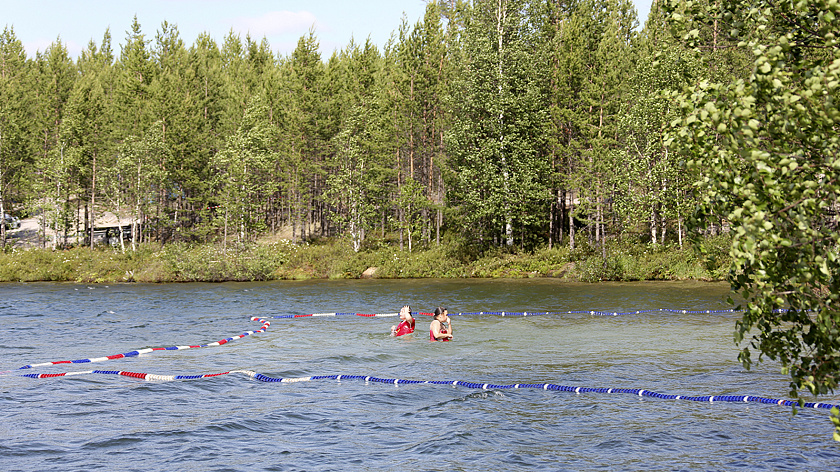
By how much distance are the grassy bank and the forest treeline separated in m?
1.57

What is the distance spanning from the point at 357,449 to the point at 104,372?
8.90m

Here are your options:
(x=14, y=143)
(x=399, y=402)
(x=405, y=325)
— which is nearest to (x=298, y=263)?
(x=14, y=143)

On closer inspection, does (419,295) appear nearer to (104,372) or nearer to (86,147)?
(104,372)

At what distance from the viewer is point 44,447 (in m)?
11.0

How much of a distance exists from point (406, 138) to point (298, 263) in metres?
12.6

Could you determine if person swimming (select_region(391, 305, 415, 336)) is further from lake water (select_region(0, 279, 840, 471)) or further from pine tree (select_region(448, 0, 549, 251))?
pine tree (select_region(448, 0, 549, 251))

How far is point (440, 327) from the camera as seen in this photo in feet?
69.8

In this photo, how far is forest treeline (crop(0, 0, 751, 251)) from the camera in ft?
150

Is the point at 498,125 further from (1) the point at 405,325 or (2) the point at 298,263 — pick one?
(1) the point at 405,325

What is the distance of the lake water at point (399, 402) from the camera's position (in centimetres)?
1037

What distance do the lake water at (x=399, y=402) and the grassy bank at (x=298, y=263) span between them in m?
18.4

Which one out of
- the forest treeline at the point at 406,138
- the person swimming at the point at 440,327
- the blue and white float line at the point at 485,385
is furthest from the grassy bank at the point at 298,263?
the blue and white float line at the point at 485,385

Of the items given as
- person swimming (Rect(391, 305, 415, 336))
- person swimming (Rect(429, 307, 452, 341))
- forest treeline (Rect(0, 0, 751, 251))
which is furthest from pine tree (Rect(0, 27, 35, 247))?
person swimming (Rect(429, 307, 452, 341))

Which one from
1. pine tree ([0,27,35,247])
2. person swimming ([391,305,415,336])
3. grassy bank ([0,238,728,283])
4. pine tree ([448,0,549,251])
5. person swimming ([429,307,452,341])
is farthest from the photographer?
pine tree ([0,27,35,247])
